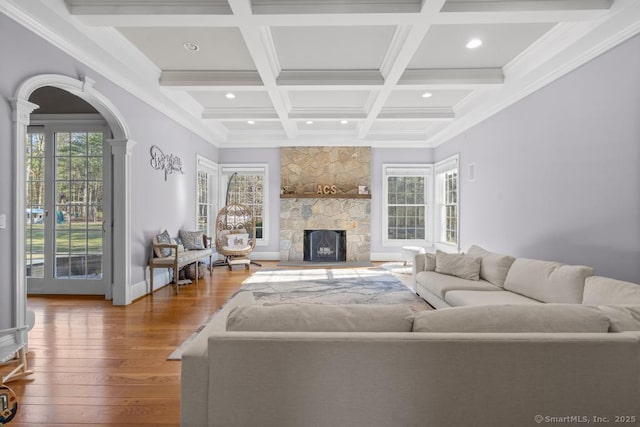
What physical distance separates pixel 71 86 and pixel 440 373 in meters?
3.86

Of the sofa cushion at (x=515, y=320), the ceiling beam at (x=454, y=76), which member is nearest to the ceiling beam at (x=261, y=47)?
the ceiling beam at (x=454, y=76)

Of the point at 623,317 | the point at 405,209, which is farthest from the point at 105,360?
the point at 405,209

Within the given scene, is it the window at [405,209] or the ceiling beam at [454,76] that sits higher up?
the ceiling beam at [454,76]

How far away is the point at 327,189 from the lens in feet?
25.2

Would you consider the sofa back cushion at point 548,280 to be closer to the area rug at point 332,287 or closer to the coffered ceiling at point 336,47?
the area rug at point 332,287

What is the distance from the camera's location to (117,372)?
245 centimetres

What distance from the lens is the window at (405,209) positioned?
783 cm

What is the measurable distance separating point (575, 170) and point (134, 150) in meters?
4.95

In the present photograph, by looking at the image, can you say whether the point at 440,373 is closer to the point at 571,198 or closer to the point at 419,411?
the point at 419,411

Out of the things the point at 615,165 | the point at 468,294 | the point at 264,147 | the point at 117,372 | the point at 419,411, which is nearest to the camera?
the point at 419,411

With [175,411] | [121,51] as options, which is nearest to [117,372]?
[175,411]

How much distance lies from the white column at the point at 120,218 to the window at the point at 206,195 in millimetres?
2374

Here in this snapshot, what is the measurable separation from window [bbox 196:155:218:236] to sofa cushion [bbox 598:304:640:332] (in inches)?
242

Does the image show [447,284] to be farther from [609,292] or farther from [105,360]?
[105,360]
